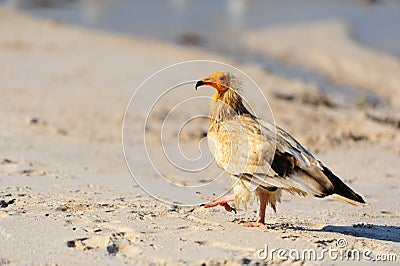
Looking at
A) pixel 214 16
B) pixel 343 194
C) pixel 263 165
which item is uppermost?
pixel 214 16

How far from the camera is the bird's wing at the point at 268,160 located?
5.38 m

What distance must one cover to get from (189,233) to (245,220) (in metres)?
0.86

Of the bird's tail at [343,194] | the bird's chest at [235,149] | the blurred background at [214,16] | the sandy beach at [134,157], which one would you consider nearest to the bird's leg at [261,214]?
the sandy beach at [134,157]

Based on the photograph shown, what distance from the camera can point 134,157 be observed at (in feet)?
29.5

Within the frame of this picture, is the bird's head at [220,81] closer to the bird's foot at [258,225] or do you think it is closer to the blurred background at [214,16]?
the bird's foot at [258,225]

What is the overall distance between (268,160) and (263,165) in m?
0.06

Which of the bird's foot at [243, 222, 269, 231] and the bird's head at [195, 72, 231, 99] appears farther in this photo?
the bird's head at [195, 72, 231, 99]

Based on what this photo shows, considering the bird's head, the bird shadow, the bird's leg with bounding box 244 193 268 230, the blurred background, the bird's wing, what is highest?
the blurred background

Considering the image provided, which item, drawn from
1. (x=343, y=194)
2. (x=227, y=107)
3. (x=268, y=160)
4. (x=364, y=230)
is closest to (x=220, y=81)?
(x=227, y=107)

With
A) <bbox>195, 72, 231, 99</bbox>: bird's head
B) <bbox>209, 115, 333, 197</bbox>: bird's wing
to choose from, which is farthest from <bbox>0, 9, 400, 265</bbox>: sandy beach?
<bbox>195, 72, 231, 99</bbox>: bird's head

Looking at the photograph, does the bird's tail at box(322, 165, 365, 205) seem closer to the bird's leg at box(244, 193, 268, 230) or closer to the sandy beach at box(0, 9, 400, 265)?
the sandy beach at box(0, 9, 400, 265)

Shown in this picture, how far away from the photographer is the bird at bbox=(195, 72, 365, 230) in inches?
212

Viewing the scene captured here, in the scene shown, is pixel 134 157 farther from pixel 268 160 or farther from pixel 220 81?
pixel 268 160

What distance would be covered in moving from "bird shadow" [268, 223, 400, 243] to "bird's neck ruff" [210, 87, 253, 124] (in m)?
1.00
